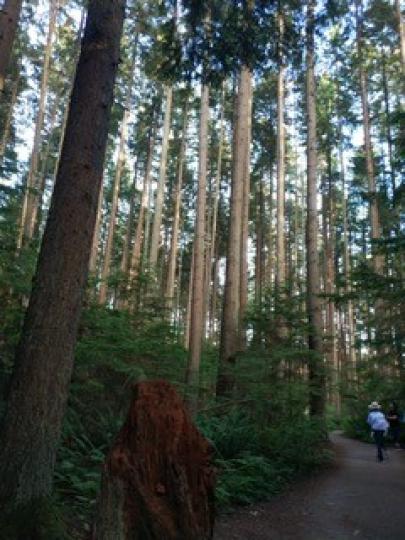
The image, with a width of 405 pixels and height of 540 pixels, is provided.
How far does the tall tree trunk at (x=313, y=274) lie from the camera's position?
1206 cm

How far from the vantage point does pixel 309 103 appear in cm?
1658

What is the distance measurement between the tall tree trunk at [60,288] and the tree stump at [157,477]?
967 mm

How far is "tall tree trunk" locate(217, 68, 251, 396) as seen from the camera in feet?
38.9

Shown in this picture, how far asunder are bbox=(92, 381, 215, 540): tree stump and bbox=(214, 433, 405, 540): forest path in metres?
2.79

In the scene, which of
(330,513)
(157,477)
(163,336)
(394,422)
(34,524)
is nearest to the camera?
(157,477)

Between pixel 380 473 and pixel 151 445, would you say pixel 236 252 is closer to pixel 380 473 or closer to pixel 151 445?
pixel 380 473

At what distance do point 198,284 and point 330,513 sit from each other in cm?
711

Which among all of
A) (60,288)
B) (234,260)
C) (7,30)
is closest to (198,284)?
(234,260)

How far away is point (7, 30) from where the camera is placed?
9.62 meters

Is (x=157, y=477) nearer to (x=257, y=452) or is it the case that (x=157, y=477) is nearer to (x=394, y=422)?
(x=257, y=452)

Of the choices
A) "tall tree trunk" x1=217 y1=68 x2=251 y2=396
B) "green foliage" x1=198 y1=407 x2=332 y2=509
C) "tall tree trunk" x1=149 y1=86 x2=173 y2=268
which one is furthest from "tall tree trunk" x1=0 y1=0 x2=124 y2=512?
"tall tree trunk" x1=149 y1=86 x2=173 y2=268

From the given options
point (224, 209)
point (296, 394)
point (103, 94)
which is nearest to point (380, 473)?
point (296, 394)

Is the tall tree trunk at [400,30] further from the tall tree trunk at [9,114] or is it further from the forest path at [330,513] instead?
the tall tree trunk at [9,114]

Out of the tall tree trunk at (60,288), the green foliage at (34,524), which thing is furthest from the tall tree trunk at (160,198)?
the green foliage at (34,524)
